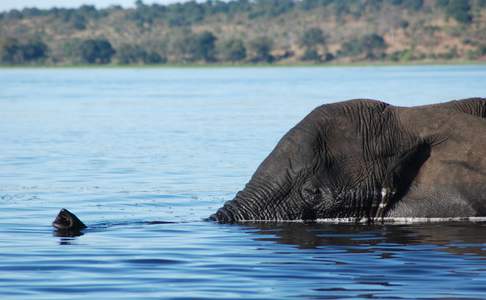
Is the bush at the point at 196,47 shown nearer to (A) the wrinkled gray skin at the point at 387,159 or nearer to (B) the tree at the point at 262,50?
(B) the tree at the point at 262,50

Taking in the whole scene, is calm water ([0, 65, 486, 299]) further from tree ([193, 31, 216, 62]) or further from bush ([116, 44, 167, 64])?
bush ([116, 44, 167, 64])

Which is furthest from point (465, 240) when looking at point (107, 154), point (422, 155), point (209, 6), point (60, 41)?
point (209, 6)

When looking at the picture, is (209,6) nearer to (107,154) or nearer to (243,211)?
(107,154)

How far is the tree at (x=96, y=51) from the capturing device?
438 ft

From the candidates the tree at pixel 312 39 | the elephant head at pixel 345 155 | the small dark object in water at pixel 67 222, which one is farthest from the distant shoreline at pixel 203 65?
the elephant head at pixel 345 155

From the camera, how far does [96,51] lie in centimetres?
13675

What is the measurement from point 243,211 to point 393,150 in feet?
5.68

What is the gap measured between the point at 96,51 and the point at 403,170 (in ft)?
414

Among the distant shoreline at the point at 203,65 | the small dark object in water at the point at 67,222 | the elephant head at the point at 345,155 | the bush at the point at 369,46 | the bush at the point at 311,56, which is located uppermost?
the elephant head at the point at 345,155

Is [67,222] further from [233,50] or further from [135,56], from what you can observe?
[135,56]

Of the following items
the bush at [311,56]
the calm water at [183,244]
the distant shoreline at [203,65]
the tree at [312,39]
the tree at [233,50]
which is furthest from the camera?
the tree at [233,50]

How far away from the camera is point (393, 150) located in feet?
39.5

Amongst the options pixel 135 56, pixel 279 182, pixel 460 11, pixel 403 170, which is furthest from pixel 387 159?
pixel 135 56

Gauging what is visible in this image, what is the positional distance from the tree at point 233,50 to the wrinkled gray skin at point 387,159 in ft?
390
